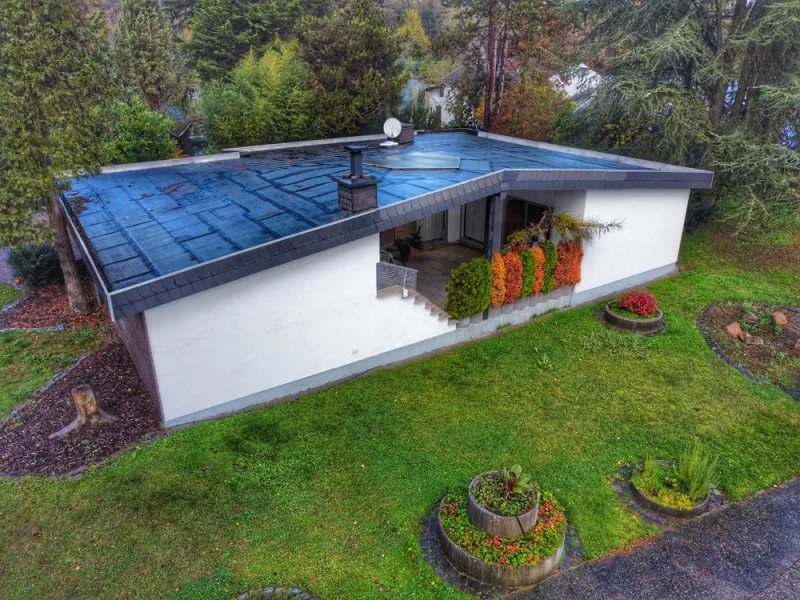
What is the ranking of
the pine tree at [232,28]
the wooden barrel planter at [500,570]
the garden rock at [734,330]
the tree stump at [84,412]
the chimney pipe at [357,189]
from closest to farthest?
the wooden barrel planter at [500,570] → the tree stump at [84,412] → the chimney pipe at [357,189] → the garden rock at [734,330] → the pine tree at [232,28]

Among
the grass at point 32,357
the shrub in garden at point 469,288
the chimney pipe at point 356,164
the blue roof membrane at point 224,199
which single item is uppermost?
the chimney pipe at point 356,164

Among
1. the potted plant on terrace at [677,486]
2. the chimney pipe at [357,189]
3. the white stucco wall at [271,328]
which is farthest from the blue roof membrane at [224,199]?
the potted plant on terrace at [677,486]

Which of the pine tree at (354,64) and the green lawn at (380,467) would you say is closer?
the green lawn at (380,467)

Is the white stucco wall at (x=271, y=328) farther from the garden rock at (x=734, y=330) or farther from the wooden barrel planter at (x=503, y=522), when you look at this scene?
the garden rock at (x=734, y=330)

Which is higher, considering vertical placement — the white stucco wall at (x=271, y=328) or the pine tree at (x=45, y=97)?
the pine tree at (x=45, y=97)

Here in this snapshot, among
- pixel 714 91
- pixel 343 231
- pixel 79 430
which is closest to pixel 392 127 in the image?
pixel 343 231

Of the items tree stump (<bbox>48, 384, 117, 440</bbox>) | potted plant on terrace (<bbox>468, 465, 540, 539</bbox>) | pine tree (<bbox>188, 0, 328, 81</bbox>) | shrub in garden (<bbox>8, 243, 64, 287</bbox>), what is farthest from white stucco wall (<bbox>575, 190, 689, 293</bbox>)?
pine tree (<bbox>188, 0, 328, 81</bbox>)

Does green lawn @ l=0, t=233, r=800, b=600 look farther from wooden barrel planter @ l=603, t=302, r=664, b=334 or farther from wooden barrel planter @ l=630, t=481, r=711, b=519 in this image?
wooden barrel planter @ l=603, t=302, r=664, b=334
